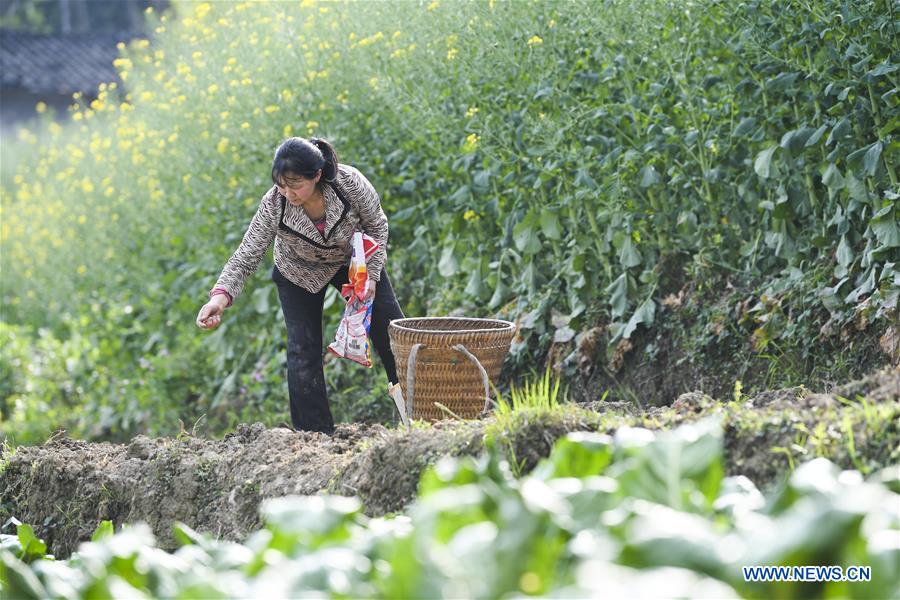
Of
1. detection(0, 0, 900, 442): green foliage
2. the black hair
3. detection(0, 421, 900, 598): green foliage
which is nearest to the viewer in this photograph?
detection(0, 421, 900, 598): green foliage

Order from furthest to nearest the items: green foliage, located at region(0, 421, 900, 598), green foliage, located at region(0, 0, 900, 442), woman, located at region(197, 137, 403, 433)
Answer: green foliage, located at region(0, 0, 900, 442)
woman, located at region(197, 137, 403, 433)
green foliage, located at region(0, 421, 900, 598)

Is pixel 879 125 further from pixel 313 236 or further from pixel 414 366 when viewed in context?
pixel 313 236

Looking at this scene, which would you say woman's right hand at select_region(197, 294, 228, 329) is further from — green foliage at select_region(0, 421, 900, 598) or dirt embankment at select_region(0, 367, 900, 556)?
green foliage at select_region(0, 421, 900, 598)

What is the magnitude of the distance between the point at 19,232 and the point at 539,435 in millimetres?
8422

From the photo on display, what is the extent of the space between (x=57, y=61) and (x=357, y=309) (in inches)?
729

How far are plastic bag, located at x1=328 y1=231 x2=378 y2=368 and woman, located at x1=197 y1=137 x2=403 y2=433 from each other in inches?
2.4

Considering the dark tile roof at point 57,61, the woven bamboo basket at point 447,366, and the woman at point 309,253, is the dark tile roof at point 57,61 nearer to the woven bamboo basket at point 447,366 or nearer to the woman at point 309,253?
the woman at point 309,253

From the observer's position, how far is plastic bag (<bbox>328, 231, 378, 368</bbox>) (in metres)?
4.83

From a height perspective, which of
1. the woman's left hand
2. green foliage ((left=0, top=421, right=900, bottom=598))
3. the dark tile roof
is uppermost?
the dark tile roof

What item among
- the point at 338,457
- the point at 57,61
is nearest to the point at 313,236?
the point at 338,457

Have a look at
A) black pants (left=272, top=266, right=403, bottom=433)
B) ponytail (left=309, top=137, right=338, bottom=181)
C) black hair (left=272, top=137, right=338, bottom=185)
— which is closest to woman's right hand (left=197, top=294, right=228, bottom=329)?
black pants (left=272, top=266, right=403, bottom=433)

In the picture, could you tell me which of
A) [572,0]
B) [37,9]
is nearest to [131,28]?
[37,9]

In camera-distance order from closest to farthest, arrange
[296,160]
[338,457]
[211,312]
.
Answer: [338,457], [296,160], [211,312]

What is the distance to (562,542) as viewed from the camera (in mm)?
1686
